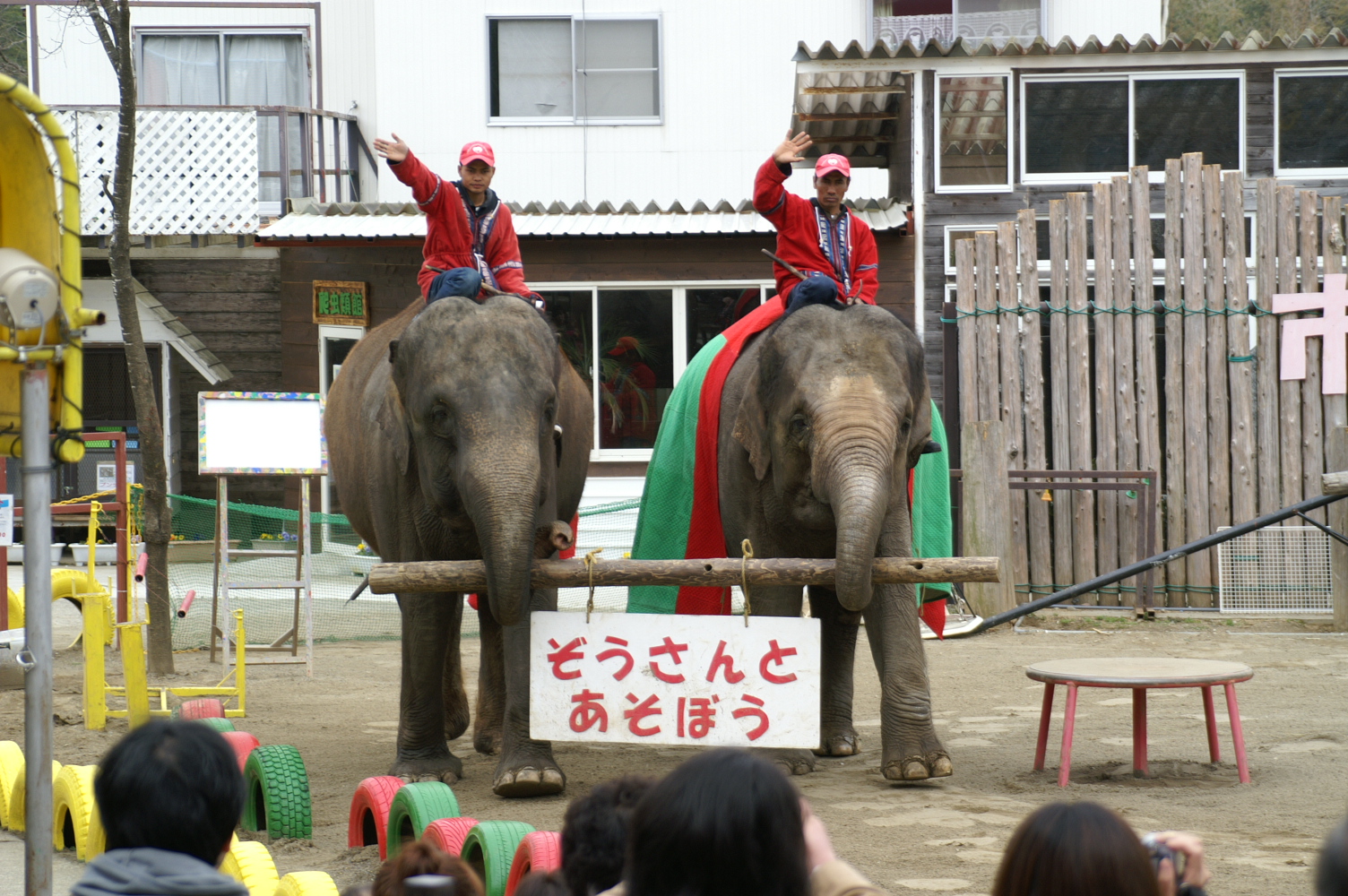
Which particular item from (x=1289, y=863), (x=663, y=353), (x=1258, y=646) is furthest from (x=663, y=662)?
(x=663, y=353)

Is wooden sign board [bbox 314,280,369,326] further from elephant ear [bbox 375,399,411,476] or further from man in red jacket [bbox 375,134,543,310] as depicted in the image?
elephant ear [bbox 375,399,411,476]

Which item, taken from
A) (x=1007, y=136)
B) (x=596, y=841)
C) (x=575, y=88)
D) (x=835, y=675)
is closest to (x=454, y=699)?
(x=835, y=675)

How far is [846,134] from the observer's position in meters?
16.3

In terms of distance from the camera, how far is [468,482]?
6062 millimetres

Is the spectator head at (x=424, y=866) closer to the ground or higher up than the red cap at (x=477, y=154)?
closer to the ground

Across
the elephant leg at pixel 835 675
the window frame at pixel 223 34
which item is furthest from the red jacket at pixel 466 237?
the window frame at pixel 223 34

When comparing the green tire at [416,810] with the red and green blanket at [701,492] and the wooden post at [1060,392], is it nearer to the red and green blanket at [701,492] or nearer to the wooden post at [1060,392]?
the red and green blanket at [701,492]

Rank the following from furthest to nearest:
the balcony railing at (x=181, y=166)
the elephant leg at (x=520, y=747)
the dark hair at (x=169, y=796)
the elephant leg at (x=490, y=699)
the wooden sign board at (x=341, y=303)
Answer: the balcony railing at (x=181, y=166) < the wooden sign board at (x=341, y=303) < the elephant leg at (x=490, y=699) < the elephant leg at (x=520, y=747) < the dark hair at (x=169, y=796)

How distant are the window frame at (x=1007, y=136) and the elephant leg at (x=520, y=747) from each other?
986cm

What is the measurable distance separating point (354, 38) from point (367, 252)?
15.2 ft

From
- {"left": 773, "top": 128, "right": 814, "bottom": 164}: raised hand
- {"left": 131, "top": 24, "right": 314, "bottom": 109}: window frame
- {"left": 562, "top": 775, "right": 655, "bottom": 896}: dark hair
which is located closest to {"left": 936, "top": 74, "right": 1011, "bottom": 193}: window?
{"left": 773, "top": 128, "right": 814, "bottom": 164}: raised hand

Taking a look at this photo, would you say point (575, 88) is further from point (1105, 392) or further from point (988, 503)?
point (988, 503)

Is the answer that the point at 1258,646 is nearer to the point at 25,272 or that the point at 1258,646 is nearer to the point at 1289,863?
the point at 1289,863

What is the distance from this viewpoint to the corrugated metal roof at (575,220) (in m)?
14.9
